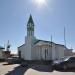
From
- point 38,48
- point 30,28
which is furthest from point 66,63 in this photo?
point 30,28

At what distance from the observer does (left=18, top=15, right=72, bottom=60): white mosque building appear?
126 ft

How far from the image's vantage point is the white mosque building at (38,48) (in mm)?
38469

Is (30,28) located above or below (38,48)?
above

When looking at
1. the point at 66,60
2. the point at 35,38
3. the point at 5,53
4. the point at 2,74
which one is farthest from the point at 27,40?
the point at 2,74

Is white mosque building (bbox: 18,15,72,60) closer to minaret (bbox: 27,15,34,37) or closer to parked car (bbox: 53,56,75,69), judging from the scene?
minaret (bbox: 27,15,34,37)

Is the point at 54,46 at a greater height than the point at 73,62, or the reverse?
the point at 54,46

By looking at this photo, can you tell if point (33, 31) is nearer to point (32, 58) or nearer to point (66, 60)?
point (32, 58)

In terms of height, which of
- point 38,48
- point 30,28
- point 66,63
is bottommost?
point 66,63

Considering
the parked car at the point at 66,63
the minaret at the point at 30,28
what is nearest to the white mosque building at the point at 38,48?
the minaret at the point at 30,28

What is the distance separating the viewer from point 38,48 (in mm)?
39344

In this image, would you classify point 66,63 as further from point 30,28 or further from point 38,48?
point 30,28

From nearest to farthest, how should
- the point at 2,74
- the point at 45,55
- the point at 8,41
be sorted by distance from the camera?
the point at 2,74, the point at 45,55, the point at 8,41

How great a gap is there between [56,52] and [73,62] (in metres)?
16.3

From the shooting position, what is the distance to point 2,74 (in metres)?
17.9
